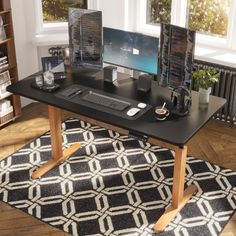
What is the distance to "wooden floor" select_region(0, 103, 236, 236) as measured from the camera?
3650 millimetres

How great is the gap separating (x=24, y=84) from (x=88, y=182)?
1045 mm

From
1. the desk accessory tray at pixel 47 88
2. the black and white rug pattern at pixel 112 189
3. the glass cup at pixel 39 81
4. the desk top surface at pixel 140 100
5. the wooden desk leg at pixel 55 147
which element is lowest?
the black and white rug pattern at pixel 112 189

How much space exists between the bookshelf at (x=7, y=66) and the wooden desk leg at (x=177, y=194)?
2.20 meters

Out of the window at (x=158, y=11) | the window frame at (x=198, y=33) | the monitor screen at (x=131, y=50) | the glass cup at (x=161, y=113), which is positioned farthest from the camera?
the window at (x=158, y=11)

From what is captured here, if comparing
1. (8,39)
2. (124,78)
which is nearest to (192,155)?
(124,78)

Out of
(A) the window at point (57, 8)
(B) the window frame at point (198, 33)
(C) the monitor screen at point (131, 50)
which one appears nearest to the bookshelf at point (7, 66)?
→ (A) the window at point (57, 8)

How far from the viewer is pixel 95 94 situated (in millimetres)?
3898

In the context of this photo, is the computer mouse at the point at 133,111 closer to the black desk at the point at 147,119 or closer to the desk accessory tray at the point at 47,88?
the black desk at the point at 147,119

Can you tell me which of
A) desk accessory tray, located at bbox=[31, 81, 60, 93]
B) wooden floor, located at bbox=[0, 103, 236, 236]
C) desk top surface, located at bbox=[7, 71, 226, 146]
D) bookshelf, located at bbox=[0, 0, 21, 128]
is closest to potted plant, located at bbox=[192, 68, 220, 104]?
desk top surface, located at bbox=[7, 71, 226, 146]

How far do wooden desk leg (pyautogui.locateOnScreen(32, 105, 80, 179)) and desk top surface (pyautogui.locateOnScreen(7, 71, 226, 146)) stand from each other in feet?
0.98

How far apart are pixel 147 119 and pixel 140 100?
1.06ft

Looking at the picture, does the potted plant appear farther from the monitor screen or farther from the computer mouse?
the computer mouse

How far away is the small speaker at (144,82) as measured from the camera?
3904mm

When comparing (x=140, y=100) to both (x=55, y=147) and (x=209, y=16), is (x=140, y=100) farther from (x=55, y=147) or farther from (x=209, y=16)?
(x=209, y=16)
